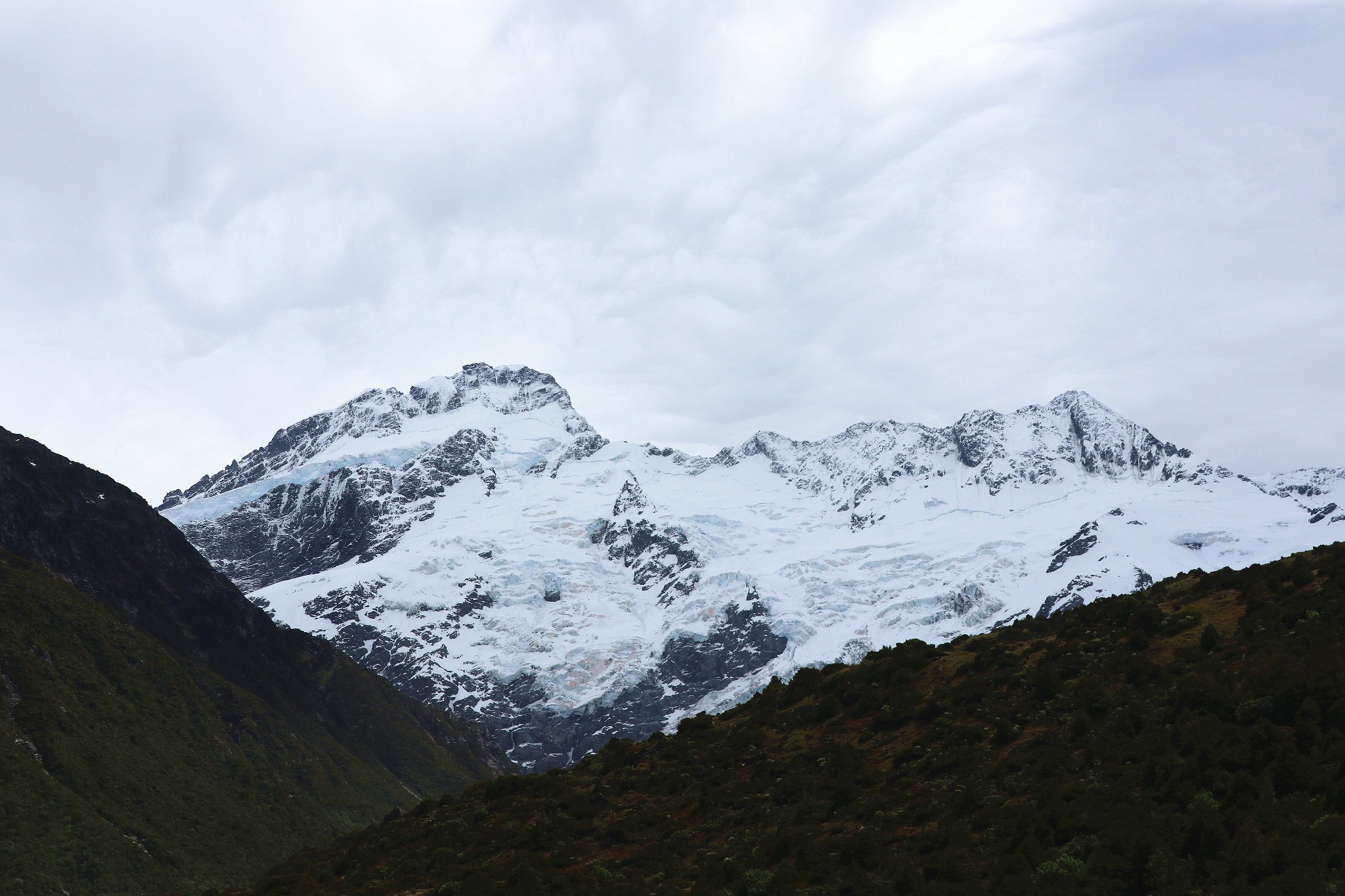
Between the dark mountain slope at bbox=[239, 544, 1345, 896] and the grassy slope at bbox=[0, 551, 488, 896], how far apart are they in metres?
95.7

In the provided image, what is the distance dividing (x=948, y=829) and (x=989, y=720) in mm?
11820

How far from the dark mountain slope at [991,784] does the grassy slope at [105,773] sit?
314 feet

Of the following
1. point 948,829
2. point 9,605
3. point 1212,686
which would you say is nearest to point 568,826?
point 948,829

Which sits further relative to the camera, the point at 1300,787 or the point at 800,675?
the point at 800,675

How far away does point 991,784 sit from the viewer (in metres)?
42.3

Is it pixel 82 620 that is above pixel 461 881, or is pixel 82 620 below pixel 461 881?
above

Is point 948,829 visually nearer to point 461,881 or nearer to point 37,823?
point 461,881

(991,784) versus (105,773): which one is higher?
(105,773)

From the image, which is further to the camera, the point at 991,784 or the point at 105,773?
the point at 105,773

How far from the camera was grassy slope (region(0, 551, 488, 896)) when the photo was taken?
13438cm

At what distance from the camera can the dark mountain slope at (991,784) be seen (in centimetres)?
3259

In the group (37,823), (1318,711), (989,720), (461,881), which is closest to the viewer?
(1318,711)

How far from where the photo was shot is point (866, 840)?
40562 millimetres

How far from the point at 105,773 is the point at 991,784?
6191 inches
